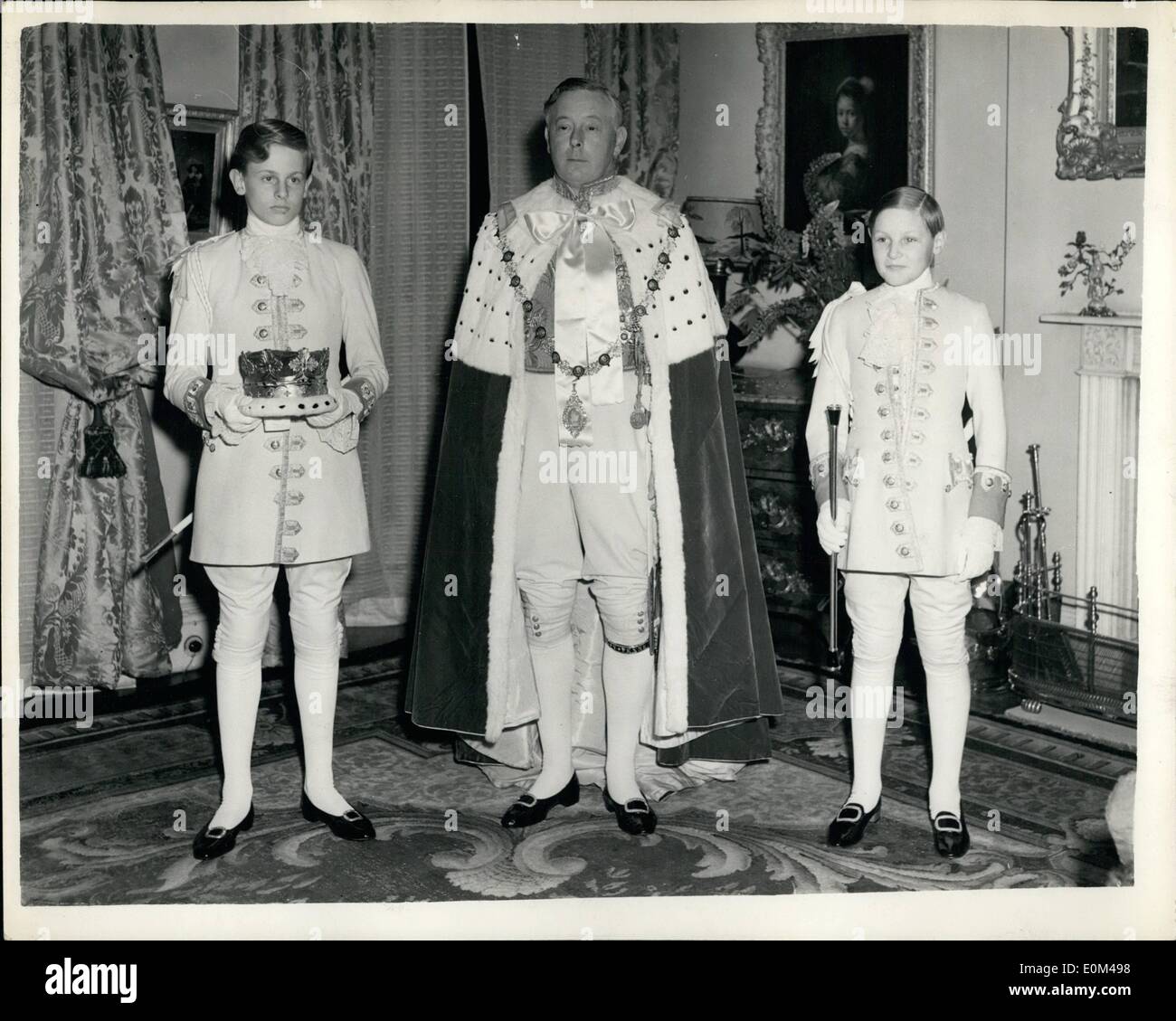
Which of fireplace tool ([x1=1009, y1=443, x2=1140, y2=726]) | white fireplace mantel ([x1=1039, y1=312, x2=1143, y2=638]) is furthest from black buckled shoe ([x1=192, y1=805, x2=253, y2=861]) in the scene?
white fireplace mantel ([x1=1039, y1=312, x2=1143, y2=638])

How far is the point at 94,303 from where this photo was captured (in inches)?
189

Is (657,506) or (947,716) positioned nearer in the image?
(947,716)

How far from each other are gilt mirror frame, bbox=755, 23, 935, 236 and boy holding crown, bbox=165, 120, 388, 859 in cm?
240

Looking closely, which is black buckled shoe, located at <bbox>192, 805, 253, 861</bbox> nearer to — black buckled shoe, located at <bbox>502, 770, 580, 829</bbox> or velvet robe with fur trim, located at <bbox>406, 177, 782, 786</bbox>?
velvet robe with fur trim, located at <bbox>406, 177, 782, 786</bbox>

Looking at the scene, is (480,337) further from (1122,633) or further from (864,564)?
(1122,633)

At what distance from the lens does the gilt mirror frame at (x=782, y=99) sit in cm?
504

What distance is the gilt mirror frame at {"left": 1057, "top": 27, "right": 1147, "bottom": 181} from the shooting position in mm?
4355

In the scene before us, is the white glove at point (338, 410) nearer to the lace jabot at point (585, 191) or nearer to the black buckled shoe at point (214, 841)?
the lace jabot at point (585, 191)

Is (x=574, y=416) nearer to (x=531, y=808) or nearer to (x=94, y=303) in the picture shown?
(x=531, y=808)

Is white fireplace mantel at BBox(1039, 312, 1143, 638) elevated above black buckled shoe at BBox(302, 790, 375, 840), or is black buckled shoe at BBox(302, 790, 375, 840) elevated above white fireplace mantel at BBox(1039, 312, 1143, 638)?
white fireplace mantel at BBox(1039, 312, 1143, 638)

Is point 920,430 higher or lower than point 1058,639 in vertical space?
higher

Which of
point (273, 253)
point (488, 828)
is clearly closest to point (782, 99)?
point (273, 253)

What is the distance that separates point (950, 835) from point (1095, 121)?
2.29 meters

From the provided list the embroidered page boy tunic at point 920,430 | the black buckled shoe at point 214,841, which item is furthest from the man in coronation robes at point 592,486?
the black buckled shoe at point 214,841
